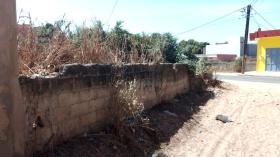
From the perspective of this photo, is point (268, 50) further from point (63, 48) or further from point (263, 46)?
point (63, 48)

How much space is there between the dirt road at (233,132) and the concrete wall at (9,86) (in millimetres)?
3210

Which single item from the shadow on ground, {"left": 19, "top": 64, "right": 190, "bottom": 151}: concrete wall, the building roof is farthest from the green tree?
the building roof

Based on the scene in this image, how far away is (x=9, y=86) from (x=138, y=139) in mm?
3307

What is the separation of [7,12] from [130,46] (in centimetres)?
612

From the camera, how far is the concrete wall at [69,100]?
520cm

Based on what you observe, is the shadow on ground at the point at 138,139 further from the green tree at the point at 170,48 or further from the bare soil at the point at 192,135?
the green tree at the point at 170,48

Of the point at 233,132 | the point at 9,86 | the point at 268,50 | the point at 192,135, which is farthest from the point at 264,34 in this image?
the point at 9,86

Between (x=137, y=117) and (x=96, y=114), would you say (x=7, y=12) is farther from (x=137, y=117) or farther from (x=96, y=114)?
(x=137, y=117)

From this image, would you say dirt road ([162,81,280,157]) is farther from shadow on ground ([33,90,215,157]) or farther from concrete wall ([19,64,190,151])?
concrete wall ([19,64,190,151])

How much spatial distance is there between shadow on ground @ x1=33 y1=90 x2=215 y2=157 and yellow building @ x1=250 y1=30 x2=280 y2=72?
102 feet

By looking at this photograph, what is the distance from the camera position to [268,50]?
41188 millimetres

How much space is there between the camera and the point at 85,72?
6.56 m

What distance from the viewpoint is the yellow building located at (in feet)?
132

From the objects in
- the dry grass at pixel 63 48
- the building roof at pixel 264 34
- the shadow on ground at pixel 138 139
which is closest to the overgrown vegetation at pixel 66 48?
the dry grass at pixel 63 48
